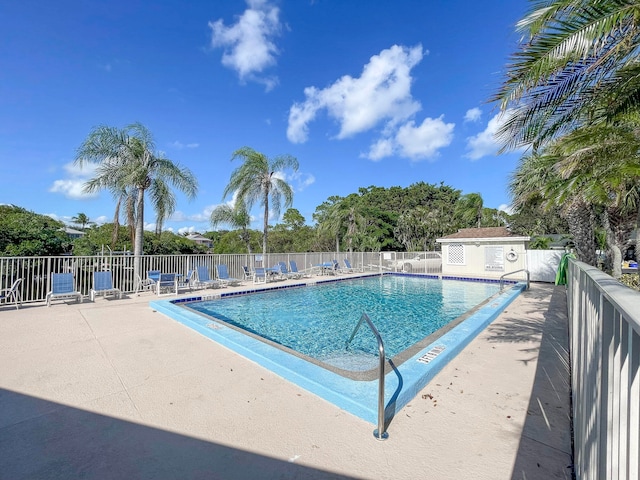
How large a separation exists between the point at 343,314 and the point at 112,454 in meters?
7.20

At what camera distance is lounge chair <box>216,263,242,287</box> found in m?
12.9

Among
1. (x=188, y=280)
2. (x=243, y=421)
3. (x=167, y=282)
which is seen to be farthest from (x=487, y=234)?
(x=243, y=421)

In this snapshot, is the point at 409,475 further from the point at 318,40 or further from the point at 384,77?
the point at 318,40

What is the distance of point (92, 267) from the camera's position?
33.9 feet

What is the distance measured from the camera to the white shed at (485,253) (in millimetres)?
18281

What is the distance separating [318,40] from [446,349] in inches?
620

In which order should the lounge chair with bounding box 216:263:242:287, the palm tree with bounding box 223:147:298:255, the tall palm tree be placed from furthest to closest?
the palm tree with bounding box 223:147:298:255 → the lounge chair with bounding box 216:263:242:287 → the tall palm tree

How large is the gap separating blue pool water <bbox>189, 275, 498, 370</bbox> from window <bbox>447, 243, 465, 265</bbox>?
650 cm

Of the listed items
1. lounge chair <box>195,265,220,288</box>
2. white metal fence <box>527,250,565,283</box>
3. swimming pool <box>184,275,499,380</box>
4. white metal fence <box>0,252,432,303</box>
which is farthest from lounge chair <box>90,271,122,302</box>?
white metal fence <box>527,250,565,283</box>

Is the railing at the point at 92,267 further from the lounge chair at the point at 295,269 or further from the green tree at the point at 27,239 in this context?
the green tree at the point at 27,239

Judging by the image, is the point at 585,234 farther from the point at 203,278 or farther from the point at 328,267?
the point at 203,278

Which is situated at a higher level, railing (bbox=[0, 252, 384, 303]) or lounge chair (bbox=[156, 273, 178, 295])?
railing (bbox=[0, 252, 384, 303])

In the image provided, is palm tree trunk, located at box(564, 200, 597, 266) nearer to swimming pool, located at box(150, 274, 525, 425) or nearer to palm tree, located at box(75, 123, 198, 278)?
swimming pool, located at box(150, 274, 525, 425)

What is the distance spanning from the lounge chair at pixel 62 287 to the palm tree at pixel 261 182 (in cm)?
855
